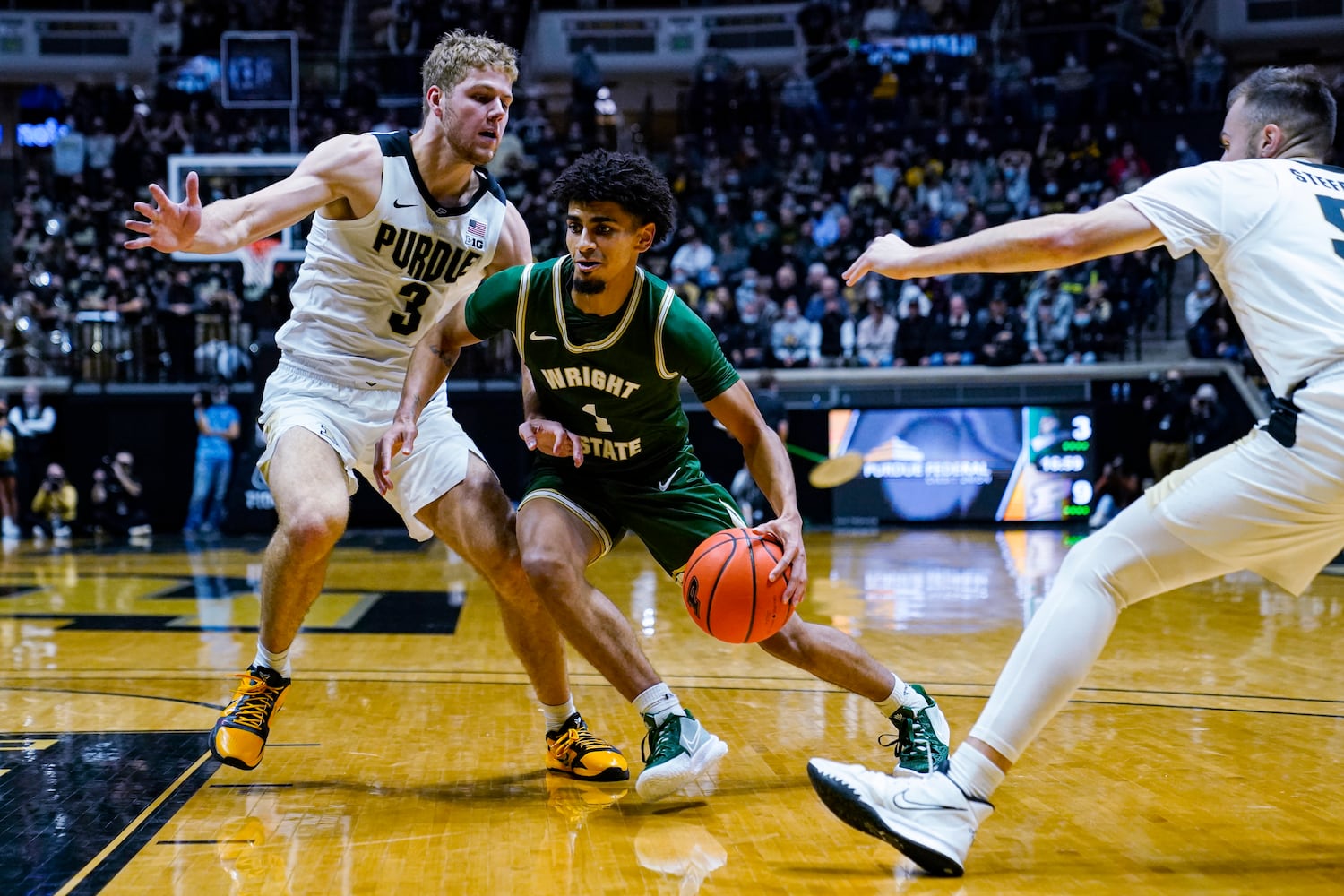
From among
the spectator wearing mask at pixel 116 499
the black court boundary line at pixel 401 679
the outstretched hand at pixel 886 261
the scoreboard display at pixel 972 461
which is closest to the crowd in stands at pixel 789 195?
the scoreboard display at pixel 972 461

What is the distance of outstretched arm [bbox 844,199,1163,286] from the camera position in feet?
9.91

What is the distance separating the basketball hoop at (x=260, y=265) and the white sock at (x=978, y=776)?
1215 centimetres

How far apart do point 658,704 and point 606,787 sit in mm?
393

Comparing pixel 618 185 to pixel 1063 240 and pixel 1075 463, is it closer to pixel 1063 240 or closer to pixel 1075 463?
pixel 1063 240

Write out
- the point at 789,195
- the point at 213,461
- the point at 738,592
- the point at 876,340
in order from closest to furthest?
the point at 738,592 < the point at 213,461 < the point at 876,340 < the point at 789,195

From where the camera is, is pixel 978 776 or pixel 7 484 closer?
pixel 978 776

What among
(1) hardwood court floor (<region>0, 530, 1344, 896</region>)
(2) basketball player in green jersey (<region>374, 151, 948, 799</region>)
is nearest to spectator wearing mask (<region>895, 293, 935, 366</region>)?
(1) hardwood court floor (<region>0, 530, 1344, 896</region>)

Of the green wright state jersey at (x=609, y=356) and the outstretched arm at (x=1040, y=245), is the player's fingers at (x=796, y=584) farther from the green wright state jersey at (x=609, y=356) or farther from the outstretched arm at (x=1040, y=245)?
the outstretched arm at (x=1040, y=245)

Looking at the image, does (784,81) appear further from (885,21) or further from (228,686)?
(228,686)

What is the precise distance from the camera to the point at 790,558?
3.70m

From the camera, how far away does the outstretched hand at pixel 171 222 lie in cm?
363

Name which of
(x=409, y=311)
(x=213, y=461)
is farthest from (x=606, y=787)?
(x=213, y=461)

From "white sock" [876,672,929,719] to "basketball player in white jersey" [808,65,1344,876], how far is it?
890 mm

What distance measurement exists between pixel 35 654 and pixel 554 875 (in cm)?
435
